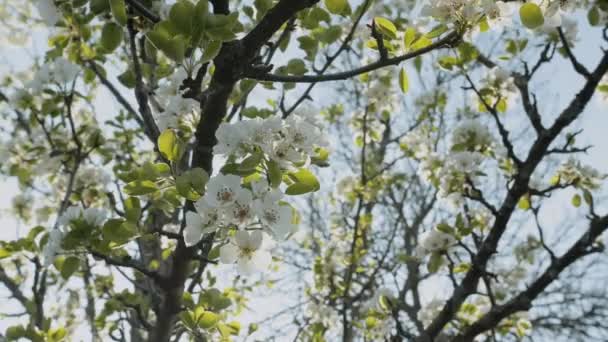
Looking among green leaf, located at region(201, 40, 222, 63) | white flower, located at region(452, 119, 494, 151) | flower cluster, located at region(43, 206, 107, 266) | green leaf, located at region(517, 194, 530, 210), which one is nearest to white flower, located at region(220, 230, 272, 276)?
green leaf, located at region(201, 40, 222, 63)

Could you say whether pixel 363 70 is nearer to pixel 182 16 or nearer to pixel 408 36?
pixel 408 36

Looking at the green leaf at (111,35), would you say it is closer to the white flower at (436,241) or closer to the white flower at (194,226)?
the white flower at (194,226)

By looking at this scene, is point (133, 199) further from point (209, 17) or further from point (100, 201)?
point (100, 201)

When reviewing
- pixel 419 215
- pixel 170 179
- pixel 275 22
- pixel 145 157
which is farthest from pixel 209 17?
pixel 419 215

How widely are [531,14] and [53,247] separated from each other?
126 centimetres

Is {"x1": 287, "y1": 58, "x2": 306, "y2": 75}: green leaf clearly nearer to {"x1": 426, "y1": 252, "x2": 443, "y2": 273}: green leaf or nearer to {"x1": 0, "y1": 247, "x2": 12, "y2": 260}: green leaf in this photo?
{"x1": 0, "y1": 247, "x2": 12, "y2": 260}: green leaf

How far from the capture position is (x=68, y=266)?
1.42m

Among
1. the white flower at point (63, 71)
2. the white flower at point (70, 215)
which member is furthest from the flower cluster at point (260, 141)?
the white flower at point (63, 71)

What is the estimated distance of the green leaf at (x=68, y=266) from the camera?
141 centimetres

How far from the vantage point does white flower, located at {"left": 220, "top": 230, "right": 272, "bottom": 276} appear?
3.58ft

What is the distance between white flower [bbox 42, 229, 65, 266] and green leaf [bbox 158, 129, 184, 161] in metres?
0.52

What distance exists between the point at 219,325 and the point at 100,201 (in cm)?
188

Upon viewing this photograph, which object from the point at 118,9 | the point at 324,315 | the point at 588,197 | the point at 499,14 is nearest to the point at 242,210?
the point at 118,9

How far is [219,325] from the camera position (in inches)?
61.2
